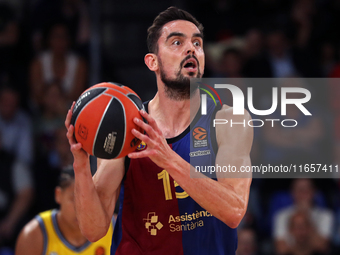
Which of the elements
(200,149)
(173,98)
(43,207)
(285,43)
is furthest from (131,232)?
(285,43)

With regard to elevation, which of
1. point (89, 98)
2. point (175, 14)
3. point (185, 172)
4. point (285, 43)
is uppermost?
point (285, 43)

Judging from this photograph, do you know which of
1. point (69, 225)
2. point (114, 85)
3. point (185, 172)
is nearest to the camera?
point (185, 172)

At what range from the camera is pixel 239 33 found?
28.5ft

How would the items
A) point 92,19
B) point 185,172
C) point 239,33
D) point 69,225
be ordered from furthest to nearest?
point 239,33
point 92,19
point 69,225
point 185,172

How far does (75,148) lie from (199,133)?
1005 mm

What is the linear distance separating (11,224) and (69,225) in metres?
1.98

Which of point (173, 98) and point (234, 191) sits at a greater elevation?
point (173, 98)

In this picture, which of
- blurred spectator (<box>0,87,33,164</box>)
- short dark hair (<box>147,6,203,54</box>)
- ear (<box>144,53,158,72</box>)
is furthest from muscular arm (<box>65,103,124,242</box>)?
blurred spectator (<box>0,87,33,164</box>)

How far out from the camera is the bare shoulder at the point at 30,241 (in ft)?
17.0

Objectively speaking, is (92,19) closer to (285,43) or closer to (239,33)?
(239,33)

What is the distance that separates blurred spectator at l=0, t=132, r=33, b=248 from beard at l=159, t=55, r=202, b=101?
4.06 meters

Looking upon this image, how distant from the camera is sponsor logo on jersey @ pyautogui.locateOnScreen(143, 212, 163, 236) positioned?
350 centimetres

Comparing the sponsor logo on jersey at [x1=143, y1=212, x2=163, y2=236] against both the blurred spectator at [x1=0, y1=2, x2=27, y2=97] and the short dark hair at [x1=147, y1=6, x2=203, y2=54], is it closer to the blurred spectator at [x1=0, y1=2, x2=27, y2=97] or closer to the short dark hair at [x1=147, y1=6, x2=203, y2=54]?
the short dark hair at [x1=147, y1=6, x2=203, y2=54]

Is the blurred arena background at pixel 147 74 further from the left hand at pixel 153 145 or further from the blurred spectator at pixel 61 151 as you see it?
the left hand at pixel 153 145
